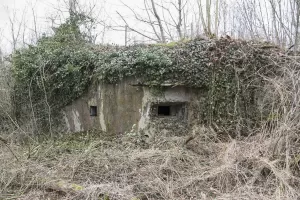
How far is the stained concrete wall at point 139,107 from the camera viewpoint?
7129 millimetres

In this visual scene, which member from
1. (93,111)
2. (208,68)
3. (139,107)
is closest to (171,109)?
(139,107)

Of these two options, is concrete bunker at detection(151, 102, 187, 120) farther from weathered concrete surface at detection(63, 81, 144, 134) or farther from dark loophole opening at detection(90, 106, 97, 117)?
dark loophole opening at detection(90, 106, 97, 117)

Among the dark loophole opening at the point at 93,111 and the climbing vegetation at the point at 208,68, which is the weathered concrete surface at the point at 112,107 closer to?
the dark loophole opening at the point at 93,111

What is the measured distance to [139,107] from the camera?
718 cm

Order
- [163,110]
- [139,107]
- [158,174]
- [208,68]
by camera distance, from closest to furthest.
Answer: [158,174] < [208,68] < [139,107] < [163,110]

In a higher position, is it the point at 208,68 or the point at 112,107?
the point at 208,68

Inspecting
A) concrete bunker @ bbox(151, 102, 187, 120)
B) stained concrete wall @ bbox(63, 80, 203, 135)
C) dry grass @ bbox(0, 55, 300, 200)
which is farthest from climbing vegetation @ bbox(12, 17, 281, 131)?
dry grass @ bbox(0, 55, 300, 200)

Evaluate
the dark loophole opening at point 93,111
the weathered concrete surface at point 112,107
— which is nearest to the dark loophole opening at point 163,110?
the weathered concrete surface at point 112,107

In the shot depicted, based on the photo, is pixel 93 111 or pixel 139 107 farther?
pixel 93 111

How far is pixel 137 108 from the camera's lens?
23.6ft

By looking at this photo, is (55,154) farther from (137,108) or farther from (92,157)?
(137,108)

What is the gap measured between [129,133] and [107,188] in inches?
111

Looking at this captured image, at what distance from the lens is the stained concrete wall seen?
7.13 meters

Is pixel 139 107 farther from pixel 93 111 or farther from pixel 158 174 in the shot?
pixel 158 174
